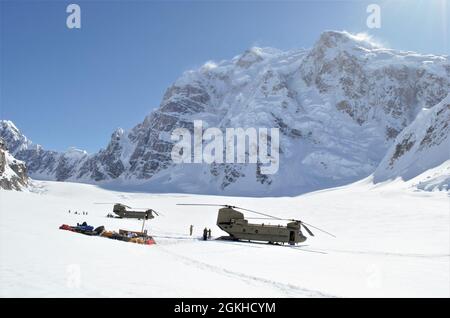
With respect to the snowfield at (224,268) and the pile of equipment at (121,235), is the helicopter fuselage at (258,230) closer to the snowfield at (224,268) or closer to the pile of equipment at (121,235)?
the snowfield at (224,268)

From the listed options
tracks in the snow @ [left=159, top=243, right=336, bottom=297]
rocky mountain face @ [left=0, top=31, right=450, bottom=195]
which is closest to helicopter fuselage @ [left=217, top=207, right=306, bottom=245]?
tracks in the snow @ [left=159, top=243, right=336, bottom=297]

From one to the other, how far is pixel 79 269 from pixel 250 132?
155 meters

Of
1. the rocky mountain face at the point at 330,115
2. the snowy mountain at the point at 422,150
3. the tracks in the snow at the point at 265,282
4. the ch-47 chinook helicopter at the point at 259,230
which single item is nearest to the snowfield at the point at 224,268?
the tracks in the snow at the point at 265,282

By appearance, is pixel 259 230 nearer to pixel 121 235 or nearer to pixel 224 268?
pixel 121 235

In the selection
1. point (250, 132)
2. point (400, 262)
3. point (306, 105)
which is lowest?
point (400, 262)

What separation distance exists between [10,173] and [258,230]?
377 feet

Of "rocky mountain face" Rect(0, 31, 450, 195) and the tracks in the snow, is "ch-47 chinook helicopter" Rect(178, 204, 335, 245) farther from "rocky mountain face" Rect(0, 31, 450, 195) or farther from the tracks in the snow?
"rocky mountain face" Rect(0, 31, 450, 195)

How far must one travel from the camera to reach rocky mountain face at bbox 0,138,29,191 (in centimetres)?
11362

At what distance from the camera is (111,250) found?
18297mm

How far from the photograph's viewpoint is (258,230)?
2966cm

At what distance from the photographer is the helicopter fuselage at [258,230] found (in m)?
28.5

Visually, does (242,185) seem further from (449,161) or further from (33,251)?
(33,251)

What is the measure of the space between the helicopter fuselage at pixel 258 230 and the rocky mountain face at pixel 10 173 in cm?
9653
